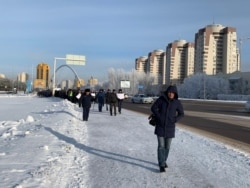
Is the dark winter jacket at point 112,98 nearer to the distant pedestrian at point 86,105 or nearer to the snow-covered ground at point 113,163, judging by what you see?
the distant pedestrian at point 86,105

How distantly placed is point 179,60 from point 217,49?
31980 mm

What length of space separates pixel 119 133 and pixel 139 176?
770 centimetres

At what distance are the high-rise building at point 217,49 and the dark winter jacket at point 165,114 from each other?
425 ft

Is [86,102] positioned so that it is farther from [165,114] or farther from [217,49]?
[217,49]

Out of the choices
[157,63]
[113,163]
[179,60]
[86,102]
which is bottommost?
[113,163]

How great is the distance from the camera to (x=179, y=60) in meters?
171

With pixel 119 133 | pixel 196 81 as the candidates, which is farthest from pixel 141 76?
pixel 119 133

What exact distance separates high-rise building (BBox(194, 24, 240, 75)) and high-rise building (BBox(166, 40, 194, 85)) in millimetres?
21877

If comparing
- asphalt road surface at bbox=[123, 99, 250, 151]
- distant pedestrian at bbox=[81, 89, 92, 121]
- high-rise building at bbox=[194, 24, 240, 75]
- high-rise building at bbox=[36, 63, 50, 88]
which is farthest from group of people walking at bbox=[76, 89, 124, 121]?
high-rise building at bbox=[36, 63, 50, 88]

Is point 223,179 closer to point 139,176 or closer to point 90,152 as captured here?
point 139,176

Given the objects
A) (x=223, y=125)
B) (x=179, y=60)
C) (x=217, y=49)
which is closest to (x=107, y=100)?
(x=223, y=125)

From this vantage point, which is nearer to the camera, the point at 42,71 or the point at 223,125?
the point at 223,125

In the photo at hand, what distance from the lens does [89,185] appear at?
7.22 metres

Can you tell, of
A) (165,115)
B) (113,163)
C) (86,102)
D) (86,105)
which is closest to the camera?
(165,115)
